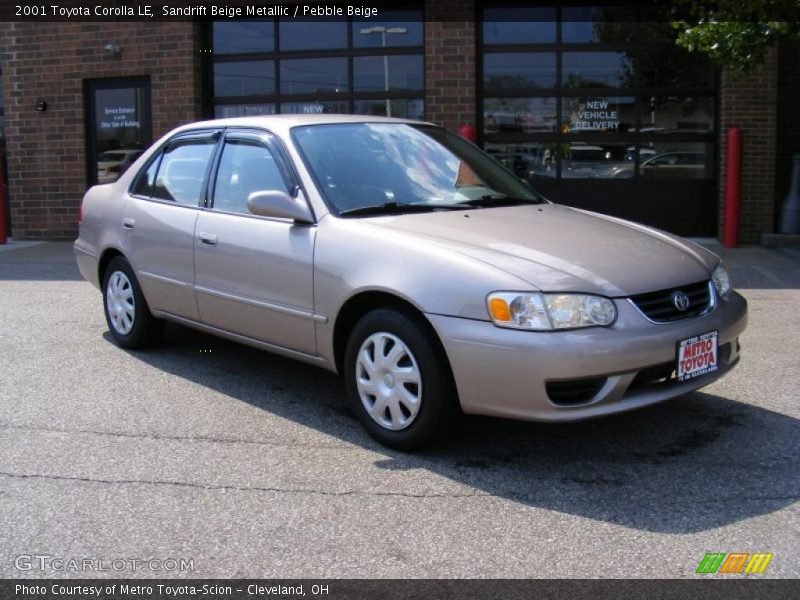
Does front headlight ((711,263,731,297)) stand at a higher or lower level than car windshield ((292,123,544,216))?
lower

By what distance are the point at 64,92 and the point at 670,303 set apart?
452 inches

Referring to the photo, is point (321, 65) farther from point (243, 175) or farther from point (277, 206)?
point (277, 206)

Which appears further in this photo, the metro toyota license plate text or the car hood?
the metro toyota license plate text

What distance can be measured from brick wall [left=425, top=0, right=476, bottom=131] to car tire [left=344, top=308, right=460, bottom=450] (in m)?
8.37

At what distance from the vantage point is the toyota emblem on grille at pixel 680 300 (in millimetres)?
4207

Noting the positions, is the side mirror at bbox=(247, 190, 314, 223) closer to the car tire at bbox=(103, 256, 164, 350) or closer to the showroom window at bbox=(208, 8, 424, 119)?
the car tire at bbox=(103, 256, 164, 350)

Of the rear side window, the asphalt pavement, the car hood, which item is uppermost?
the rear side window

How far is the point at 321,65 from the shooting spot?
1295 cm

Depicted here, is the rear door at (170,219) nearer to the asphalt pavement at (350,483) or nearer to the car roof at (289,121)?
the car roof at (289,121)

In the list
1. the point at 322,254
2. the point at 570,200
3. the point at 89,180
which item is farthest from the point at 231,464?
the point at 89,180

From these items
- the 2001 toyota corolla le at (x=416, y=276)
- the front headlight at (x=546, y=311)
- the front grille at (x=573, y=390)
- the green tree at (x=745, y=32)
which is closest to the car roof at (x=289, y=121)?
the 2001 toyota corolla le at (x=416, y=276)

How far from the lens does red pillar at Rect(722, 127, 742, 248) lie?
11.7 metres

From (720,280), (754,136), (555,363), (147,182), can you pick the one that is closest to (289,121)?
(147,182)

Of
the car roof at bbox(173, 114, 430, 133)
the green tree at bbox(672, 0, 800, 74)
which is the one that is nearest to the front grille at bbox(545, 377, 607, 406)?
the car roof at bbox(173, 114, 430, 133)
